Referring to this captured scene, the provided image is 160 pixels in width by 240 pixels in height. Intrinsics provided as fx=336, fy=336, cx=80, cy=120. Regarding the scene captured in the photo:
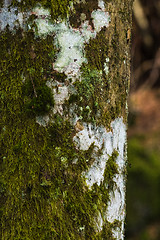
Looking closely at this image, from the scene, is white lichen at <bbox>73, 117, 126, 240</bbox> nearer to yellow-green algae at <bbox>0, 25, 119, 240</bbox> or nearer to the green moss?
yellow-green algae at <bbox>0, 25, 119, 240</bbox>

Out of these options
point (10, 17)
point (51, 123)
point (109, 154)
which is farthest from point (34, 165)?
point (10, 17)

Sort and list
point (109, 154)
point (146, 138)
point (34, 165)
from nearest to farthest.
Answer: point (34, 165) < point (109, 154) < point (146, 138)

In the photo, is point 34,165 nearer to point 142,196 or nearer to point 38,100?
point 38,100

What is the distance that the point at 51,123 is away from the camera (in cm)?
130

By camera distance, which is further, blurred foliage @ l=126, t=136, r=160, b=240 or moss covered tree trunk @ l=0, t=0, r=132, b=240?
blurred foliage @ l=126, t=136, r=160, b=240

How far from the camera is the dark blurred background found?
16.7 ft

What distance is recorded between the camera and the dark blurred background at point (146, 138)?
5.10 metres

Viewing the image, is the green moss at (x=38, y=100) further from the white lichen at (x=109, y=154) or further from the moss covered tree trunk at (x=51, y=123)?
the white lichen at (x=109, y=154)

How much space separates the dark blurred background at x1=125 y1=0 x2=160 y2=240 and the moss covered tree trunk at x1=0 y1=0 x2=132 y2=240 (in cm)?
150

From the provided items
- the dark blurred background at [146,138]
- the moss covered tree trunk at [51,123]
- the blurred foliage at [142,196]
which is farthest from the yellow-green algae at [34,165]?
the blurred foliage at [142,196]

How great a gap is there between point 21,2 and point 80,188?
0.76 meters

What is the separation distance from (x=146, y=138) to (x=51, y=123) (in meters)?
5.32

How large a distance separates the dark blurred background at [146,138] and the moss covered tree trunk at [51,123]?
1504 millimetres

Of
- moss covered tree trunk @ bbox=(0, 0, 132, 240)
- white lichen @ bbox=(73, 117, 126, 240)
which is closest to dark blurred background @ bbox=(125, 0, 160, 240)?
white lichen @ bbox=(73, 117, 126, 240)
